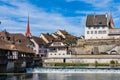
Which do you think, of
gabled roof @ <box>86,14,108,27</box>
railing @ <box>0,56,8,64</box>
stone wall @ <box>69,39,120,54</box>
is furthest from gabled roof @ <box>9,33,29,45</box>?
railing @ <box>0,56,8,64</box>

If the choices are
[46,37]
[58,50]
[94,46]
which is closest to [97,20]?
[94,46]

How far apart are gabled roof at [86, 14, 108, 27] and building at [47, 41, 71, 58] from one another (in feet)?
43.3

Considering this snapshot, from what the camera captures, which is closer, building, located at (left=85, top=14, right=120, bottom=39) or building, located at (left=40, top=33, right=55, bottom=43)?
building, located at (left=85, top=14, right=120, bottom=39)

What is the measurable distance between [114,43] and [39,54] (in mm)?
24096

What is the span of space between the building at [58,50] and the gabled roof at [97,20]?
13.2 m

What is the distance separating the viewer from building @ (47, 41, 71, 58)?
86625 mm

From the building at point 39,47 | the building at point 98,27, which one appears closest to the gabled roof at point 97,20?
the building at point 98,27

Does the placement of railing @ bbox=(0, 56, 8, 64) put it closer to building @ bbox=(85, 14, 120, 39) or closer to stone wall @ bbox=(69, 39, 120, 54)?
stone wall @ bbox=(69, 39, 120, 54)

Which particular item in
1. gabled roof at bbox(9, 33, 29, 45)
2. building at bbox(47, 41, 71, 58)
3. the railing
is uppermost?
gabled roof at bbox(9, 33, 29, 45)

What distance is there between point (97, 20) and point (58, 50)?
17.6m

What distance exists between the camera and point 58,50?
88375mm

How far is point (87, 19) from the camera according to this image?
98.5 metres

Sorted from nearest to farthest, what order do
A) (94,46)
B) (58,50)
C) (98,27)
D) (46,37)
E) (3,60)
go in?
(3,60)
(58,50)
(94,46)
(98,27)
(46,37)

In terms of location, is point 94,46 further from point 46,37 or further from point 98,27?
point 46,37
